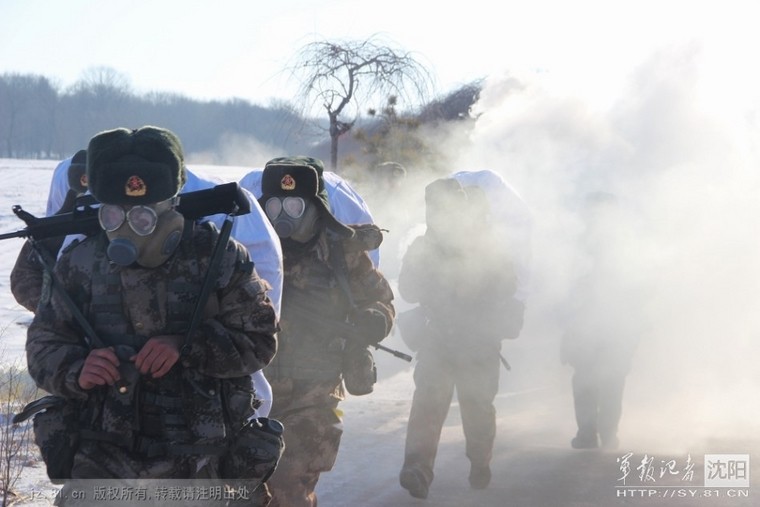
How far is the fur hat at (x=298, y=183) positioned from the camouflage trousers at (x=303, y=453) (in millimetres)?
908

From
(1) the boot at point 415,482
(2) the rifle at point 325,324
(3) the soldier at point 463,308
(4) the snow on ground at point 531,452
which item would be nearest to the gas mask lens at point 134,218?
(2) the rifle at point 325,324

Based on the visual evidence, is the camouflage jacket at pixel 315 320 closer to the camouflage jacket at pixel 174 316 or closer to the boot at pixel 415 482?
the camouflage jacket at pixel 174 316

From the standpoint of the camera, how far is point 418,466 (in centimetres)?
741

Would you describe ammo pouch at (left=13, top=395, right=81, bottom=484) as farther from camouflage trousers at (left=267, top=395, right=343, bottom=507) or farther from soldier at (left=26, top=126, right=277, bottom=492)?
camouflage trousers at (left=267, top=395, right=343, bottom=507)

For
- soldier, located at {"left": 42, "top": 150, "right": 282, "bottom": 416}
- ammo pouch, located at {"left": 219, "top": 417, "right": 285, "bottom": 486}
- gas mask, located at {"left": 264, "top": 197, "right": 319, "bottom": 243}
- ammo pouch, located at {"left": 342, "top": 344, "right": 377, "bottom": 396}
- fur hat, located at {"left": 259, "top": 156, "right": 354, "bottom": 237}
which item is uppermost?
fur hat, located at {"left": 259, "top": 156, "right": 354, "bottom": 237}

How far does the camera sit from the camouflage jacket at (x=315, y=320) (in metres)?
5.55

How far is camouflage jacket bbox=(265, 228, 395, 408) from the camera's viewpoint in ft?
18.2

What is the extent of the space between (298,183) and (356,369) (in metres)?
0.96

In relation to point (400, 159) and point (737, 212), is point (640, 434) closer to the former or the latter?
point (737, 212)

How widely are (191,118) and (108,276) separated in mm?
60842

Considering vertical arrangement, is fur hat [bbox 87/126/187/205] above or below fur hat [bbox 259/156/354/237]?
below

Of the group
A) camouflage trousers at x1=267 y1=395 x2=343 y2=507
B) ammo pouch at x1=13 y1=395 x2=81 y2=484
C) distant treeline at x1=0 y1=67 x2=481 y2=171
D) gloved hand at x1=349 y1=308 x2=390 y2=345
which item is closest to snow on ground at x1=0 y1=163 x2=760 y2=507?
camouflage trousers at x1=267 y1=395 x2=343 y2=507

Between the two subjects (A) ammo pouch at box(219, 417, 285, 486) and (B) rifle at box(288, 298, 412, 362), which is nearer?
(A) ammo pouch at box(219, 417, 285, 486)

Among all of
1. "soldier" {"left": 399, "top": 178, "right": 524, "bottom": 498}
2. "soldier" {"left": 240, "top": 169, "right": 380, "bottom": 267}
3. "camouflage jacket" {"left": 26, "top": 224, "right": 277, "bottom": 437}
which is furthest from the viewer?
"soldier" {"left": 399, "top": 178, "right": 524, "bottom": 498}
